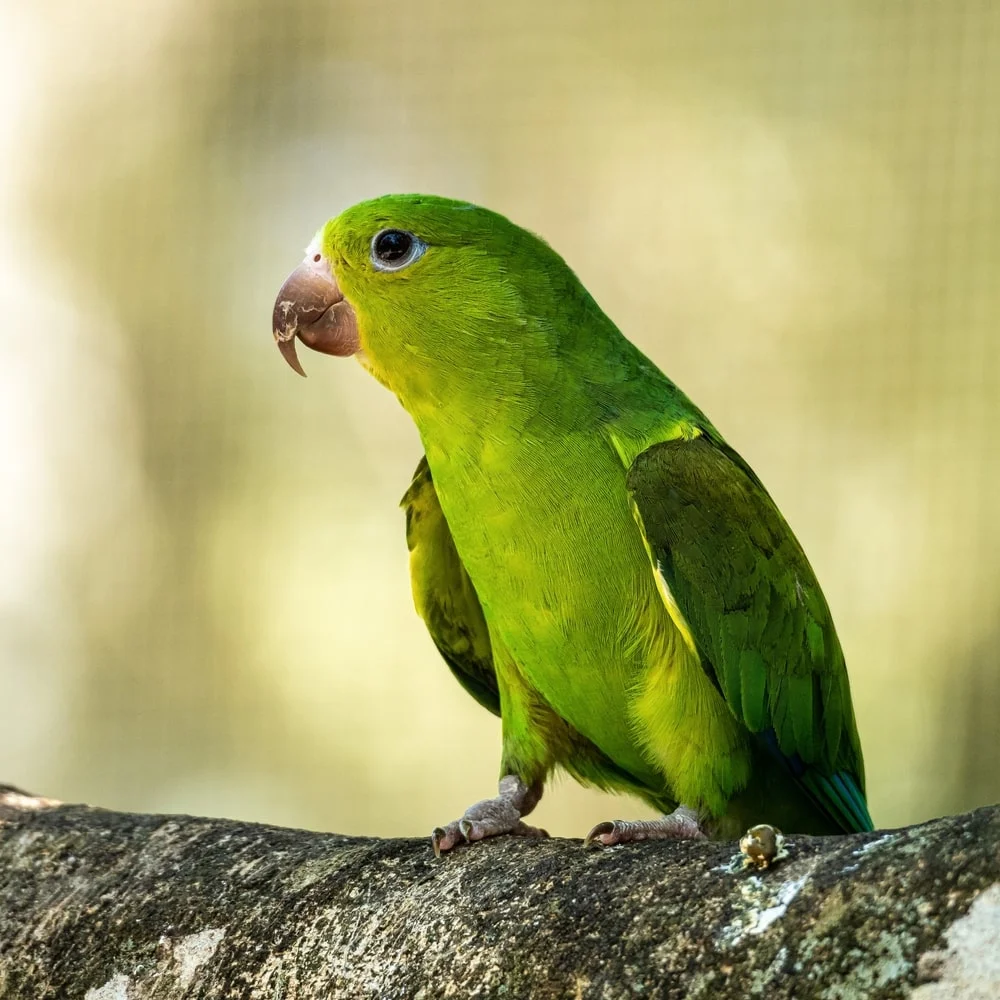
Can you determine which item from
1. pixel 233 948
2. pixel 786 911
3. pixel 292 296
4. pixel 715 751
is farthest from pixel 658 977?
pixel 292 296

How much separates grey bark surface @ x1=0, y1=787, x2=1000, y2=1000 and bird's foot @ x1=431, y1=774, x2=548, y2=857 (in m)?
0.03

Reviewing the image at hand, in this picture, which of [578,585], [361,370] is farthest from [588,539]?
[361,370]

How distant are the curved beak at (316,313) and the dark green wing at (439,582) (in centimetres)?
26

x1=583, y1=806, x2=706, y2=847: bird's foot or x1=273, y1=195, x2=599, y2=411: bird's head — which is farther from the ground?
x1=273, y1=195, x2=599, y2=411: bird's head

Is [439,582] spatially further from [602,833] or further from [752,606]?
[602,833]

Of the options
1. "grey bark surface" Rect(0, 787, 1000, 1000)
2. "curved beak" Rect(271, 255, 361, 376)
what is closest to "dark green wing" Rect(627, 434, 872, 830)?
"grey bark surface" Rect(0, 787, 1000, 1000)

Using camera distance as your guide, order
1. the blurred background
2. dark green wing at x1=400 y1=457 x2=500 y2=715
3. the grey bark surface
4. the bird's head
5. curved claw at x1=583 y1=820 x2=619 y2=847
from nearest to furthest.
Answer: the grey bark surface
curved claw at x1=583 y1=820 x2=619 y2=847
the bird's head
dark green wing at x1=400 y1=457 x2=500 y2=715
the blurred background

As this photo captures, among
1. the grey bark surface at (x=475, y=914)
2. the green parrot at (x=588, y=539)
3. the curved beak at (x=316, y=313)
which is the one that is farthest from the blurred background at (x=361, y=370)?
the grey bark surface at (x=475, y=914)

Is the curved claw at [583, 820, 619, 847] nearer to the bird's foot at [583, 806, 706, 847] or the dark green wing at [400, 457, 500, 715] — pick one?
the bird's foot at [583, 806, 706, 847]

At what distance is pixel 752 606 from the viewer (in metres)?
1.76

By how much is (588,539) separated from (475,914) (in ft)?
2.06

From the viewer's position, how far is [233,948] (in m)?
1.37

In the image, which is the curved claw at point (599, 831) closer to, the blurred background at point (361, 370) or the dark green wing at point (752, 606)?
the dark green wing at point (752, 606)

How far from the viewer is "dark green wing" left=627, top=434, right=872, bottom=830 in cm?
170
